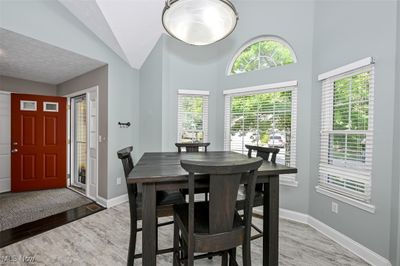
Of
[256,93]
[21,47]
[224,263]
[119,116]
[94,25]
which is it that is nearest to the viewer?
[224,263]

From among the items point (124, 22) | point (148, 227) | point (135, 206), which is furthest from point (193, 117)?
point (148, 227)

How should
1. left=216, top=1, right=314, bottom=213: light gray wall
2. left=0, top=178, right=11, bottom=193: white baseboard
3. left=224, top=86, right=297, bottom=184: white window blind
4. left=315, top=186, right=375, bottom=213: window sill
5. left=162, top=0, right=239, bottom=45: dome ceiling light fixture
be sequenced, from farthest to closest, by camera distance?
left=0, top=178, right=11, bottom=193: white baseboard
left=224, top=86, right=297, bottom=184: white window blind
left=216, top=1, right=314, bottom=213: light gray wall
left=315, top=186, right=375, bottom=213: window sill
left=162, top=0, right=239, bottom=45: dome ceiling light fixture

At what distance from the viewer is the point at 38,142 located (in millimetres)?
4109

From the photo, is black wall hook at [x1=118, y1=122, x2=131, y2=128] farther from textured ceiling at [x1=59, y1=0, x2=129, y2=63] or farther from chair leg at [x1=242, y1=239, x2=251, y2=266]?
chair leg at [x1=242, y1=239, x2=251, y2=266]

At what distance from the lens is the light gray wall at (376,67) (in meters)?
1.81

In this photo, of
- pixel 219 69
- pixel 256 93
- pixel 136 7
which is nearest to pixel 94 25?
pixel 136 7

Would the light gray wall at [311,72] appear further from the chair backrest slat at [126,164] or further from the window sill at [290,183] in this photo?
the chair backrest slat at [126,164]

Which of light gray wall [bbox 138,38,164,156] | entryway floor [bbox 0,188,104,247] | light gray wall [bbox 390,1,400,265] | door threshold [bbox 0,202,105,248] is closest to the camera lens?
light gray wall [bbox 390,1,400,265]

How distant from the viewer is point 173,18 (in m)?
1.67

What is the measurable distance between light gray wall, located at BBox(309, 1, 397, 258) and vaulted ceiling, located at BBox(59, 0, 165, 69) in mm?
2363

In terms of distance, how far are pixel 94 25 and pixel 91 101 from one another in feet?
4.46

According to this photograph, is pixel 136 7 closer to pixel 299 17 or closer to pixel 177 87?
pixel 177 87

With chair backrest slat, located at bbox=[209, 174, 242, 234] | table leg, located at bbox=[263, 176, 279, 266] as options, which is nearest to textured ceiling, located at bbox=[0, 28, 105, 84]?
chair backrest slat, located at bbox=[209, 174, 242, 234]

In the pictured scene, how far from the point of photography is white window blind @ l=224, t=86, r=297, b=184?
2881 millimetres
